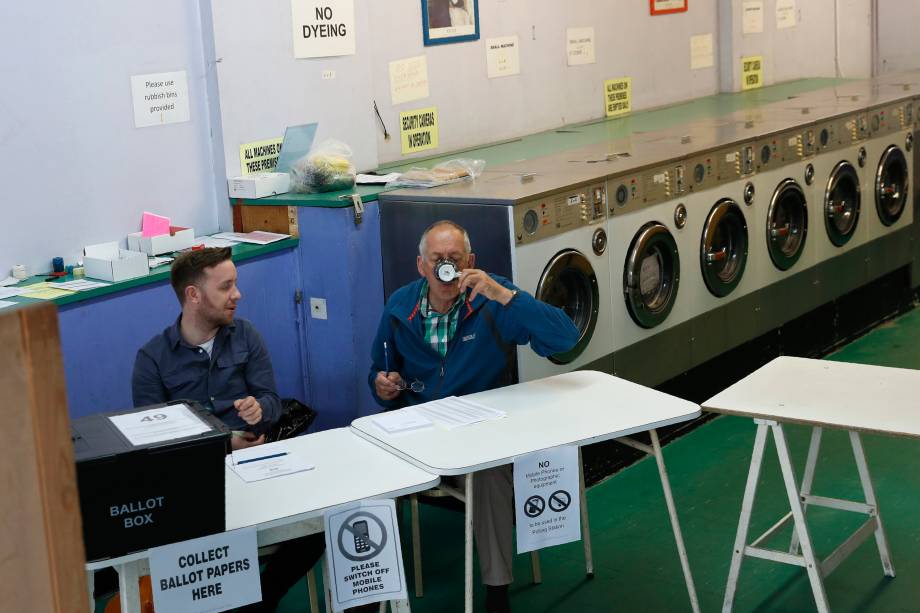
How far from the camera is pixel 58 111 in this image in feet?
13.7

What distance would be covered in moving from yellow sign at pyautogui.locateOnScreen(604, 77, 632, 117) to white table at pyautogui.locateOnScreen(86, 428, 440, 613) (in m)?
4.43

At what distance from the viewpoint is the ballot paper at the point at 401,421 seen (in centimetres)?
331

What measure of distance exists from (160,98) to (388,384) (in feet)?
4.97

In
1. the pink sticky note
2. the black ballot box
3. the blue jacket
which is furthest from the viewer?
the pink sticky note

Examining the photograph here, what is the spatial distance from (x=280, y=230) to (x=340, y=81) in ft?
2.70

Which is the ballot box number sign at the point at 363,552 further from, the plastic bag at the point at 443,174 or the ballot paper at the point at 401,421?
the plastic bag at the point at 443,174

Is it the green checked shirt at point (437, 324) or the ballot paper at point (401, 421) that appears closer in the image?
the ballot paper at point (401, 421)

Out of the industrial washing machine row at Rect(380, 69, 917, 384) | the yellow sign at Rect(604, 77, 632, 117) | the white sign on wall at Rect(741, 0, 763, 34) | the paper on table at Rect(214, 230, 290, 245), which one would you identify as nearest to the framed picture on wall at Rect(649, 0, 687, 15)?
the yellow sign at Rect(604, 77, 632, 117)

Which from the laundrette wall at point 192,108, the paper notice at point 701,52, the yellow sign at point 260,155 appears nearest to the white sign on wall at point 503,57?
the laundrette wall at point 192,108

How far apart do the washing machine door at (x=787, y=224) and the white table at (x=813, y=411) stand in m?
2.23

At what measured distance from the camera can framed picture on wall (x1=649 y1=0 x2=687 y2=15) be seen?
24.5 feet

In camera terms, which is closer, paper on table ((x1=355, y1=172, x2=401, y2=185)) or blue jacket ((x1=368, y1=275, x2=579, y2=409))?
blue jacket ((x1=368, y1=275, x2=579, y2=409))

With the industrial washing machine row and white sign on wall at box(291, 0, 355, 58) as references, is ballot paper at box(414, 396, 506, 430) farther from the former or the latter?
white sign on wall at box(291, 0, 355, 58)

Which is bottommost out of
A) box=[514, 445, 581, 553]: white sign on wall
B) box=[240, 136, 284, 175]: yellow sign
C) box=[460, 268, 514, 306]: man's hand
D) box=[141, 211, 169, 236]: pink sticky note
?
box=[514, 445, 581, 553]: white sign on wall
